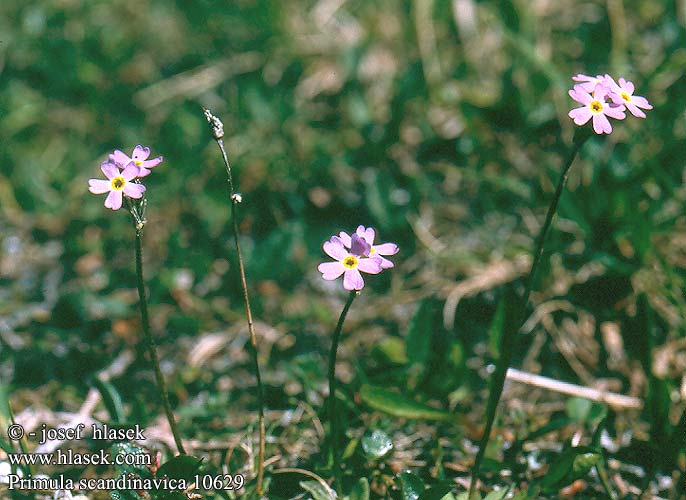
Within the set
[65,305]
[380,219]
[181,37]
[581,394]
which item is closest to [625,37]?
[380,219]

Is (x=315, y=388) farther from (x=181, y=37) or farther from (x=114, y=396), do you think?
(x=181, y=37)

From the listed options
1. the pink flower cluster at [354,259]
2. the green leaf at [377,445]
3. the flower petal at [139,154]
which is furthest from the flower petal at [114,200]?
the green leaf at [377,445]

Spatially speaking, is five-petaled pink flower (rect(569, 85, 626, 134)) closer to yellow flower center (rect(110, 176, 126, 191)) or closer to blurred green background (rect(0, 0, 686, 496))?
blurred green background (rect(0, 0, 686, 496))

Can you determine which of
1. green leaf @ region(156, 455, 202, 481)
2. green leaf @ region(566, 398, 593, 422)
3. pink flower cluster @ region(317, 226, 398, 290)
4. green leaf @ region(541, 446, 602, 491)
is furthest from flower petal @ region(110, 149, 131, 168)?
green leaf @ region(566, 398, 593, 422)

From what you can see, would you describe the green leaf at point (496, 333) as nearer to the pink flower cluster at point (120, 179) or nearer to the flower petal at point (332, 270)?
the flower petal at point (332, 270)

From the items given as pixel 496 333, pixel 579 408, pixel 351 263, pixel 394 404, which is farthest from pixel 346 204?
pixel 351 263

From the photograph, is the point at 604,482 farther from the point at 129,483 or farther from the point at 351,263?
the point at 129,483
